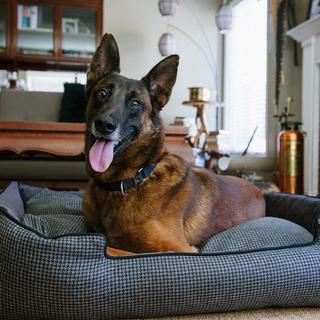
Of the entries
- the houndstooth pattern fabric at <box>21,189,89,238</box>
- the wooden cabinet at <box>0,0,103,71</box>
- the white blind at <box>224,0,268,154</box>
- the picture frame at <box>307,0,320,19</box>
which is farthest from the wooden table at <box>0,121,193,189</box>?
the wooden cabinet at <box>0,0,103,71</box>

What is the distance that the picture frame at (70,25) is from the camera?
4.91 metres

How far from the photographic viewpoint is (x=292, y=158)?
3.24 metres

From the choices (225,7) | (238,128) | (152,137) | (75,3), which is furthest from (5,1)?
(152,137)

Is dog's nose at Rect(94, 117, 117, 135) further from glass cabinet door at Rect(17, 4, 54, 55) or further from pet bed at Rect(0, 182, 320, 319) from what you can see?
glass cabinet door at Rect(17, 4, 54, 55)

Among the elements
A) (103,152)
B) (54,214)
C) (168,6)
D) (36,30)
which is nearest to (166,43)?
(168,6)

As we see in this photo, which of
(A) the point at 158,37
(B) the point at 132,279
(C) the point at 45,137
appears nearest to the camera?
(B) the point at 132,279

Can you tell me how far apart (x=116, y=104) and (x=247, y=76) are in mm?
3638

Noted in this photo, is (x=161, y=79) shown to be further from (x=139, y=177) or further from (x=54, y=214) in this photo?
(x=54, y=214)

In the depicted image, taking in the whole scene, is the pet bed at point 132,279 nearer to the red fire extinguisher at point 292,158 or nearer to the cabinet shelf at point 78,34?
the red fire extinguisher at point 292,158

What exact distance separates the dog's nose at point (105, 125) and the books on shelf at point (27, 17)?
13.2 ft

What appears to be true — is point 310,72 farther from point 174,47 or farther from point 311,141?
point 174,47

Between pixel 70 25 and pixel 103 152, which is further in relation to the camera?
pixel 70 25

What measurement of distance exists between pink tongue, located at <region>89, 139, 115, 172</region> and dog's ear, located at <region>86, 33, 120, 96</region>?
270 millimetres

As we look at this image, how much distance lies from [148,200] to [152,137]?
0.22 metres
